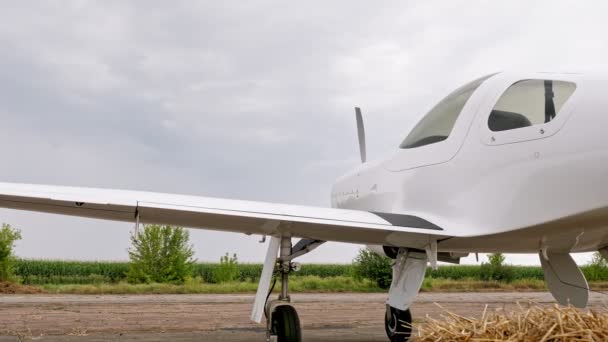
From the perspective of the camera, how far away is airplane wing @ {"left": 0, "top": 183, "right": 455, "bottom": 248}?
17.8 ft

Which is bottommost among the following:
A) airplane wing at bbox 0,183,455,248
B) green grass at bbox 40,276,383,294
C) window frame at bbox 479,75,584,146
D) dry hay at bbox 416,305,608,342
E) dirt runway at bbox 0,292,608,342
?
green grass at bbox 40,276,383,294

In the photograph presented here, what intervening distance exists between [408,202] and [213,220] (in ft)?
7.35

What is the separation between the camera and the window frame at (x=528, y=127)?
17.4 feet

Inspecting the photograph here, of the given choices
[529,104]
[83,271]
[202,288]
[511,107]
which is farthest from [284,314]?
[83,271]

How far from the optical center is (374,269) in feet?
90.0

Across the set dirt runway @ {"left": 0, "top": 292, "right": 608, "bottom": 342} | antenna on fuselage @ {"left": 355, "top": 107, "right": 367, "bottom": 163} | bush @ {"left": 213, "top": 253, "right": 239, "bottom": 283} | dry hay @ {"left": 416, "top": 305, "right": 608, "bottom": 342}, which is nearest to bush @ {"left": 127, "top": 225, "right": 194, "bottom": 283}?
bush @ {"left": 213, "top": 253, "right": 239, "bottom": 283}

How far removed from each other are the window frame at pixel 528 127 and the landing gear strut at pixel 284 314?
2558 millimetres

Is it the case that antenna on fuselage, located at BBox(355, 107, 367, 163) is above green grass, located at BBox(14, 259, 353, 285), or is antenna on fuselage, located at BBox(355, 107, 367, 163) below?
above

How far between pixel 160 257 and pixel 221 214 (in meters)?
28.7

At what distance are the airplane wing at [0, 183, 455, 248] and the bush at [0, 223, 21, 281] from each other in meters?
25.4

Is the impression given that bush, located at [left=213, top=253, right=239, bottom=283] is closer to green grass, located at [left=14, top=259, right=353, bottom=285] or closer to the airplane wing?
green grass, located at [left=14, top=259, right=353, bottom=285]

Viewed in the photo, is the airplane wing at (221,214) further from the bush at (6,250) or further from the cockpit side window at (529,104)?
the bush at (6,250)

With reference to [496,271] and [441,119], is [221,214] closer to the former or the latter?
[441,119]

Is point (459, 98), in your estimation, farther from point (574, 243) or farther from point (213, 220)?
point (213, 220)
